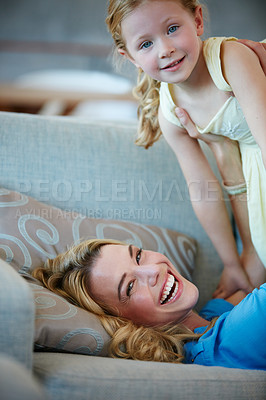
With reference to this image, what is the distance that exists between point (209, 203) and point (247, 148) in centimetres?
21

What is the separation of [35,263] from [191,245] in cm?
54

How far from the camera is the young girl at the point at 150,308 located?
99cm

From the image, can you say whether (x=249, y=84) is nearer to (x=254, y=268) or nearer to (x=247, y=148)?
(x=247, y=148)

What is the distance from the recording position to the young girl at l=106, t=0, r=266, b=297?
111 cm

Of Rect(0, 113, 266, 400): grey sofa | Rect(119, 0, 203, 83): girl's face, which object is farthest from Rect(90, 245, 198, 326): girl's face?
Rect(119, 0, 203, 83): girl's face

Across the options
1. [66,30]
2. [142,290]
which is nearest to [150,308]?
[142,290]

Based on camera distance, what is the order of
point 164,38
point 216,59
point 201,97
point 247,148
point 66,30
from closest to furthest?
point 164,38 → point 216,59 → point 201,97 → point 247,148 → point 66,30

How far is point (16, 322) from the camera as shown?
771 mm

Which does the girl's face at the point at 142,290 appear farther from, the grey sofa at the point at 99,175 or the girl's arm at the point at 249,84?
the girl's arm at the point at 249,84

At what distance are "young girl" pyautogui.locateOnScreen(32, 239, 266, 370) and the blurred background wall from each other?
332 cm

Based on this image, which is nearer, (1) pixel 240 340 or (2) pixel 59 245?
(1) pixel 240 340

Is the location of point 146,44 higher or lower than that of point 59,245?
higher

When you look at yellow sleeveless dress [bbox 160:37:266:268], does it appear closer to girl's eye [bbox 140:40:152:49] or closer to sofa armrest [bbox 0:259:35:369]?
girl's eye [bbox 140:40:152:49]

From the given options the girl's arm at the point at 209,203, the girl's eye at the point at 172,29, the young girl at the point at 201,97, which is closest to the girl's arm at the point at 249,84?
the young girl at the point at 201,97
